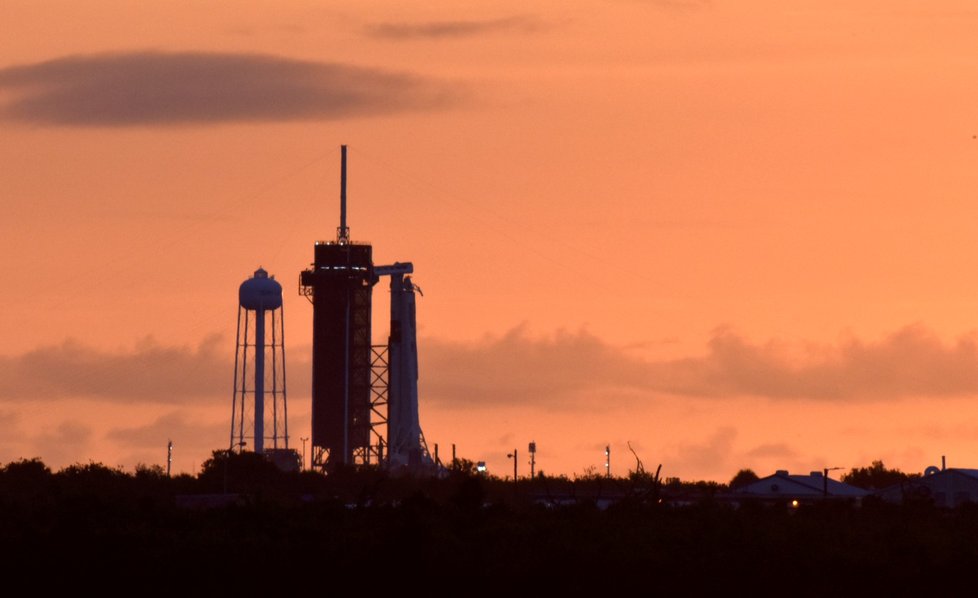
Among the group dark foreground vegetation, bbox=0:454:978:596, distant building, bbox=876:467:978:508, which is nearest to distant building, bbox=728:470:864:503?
distant building, bbox=876:467:978:508

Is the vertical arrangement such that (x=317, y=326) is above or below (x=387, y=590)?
above

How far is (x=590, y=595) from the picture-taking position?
8106cm

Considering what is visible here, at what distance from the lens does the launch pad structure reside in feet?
585

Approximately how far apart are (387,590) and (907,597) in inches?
859

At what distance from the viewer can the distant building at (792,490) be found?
147875 mm

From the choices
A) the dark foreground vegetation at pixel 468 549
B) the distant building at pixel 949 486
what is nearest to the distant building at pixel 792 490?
the distant building at pixel 949 486

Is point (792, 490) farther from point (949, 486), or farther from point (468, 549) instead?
point (468, 549)

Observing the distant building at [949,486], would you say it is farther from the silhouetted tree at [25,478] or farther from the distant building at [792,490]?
the silhouetted tree at [25,478]

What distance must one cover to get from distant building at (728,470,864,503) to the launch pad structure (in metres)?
32.7

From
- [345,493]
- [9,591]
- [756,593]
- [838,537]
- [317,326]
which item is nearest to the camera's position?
[9,591]

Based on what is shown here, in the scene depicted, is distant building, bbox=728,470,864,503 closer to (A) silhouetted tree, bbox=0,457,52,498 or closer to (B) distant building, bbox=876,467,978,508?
(B) distant building, bbox=876,467,978,508

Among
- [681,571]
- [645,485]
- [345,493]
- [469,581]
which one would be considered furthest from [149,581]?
[645,485]

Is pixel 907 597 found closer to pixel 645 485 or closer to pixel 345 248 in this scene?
pixel 645 485

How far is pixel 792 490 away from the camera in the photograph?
15275 centimetres
